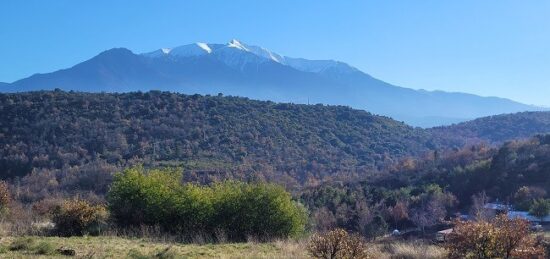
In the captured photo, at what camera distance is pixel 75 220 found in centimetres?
1465

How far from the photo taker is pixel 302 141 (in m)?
79.1

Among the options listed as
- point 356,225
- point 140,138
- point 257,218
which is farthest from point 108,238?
point 140,138

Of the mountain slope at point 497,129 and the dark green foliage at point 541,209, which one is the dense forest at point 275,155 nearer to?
the mountain slope at point 497,129

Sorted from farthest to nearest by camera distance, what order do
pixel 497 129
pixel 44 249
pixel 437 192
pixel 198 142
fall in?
pixel 497 129
pixel 198 142
pixel 437 192
pixel 44 249

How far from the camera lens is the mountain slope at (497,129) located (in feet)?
322

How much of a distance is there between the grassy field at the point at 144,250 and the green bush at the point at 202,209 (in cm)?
364

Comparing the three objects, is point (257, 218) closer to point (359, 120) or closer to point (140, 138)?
point (140, 138)

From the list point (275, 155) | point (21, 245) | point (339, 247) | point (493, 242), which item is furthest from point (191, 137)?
point (493, 242)

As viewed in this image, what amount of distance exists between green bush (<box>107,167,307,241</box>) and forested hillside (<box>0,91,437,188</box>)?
2924 centimetres

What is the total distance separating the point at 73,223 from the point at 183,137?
55712 millimetres

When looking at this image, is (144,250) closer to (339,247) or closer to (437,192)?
(339,247)

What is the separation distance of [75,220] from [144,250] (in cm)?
481

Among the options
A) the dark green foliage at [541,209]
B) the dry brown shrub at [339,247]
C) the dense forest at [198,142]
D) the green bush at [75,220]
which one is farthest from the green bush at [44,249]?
the dense forest at [198,142]

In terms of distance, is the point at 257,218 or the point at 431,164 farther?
the point at 431,164
